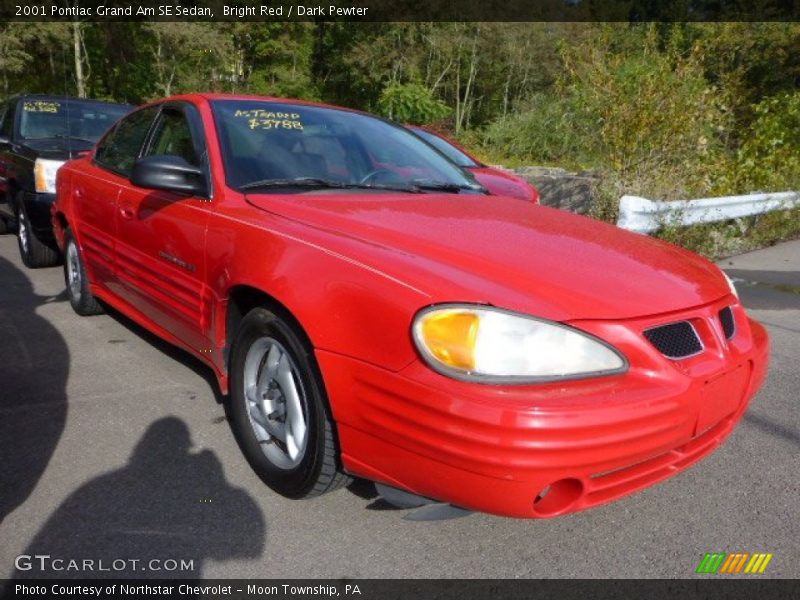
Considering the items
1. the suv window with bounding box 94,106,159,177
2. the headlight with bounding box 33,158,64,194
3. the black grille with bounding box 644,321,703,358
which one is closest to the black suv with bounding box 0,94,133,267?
→ the headlight with bounding box 33,158,64,194

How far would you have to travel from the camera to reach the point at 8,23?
20.1 metres

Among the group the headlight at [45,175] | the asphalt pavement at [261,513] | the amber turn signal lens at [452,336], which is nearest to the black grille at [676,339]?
the amber turn signal lens at [452,336]

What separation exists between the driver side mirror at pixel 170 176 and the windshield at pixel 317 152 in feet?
0.43

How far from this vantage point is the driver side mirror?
105 inches

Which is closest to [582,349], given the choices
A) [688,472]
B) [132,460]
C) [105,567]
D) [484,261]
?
[484,261]

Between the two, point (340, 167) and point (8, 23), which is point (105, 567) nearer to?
point (340, 167)

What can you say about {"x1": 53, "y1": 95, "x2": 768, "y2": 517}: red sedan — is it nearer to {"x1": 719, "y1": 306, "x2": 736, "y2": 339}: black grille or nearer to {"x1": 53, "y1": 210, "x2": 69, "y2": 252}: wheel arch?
{"x1": 719, "y1": 306, "x2": 736, "y2": 339}: black grille

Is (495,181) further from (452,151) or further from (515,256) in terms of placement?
(515,256)

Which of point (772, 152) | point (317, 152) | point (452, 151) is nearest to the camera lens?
point (317, 152)

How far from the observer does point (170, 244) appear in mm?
2908

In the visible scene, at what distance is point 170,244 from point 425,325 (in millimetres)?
1609

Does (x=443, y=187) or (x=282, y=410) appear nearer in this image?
(x=282, y=410)

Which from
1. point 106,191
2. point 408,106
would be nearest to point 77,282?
point 106,191

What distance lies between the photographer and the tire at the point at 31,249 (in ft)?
18.7
